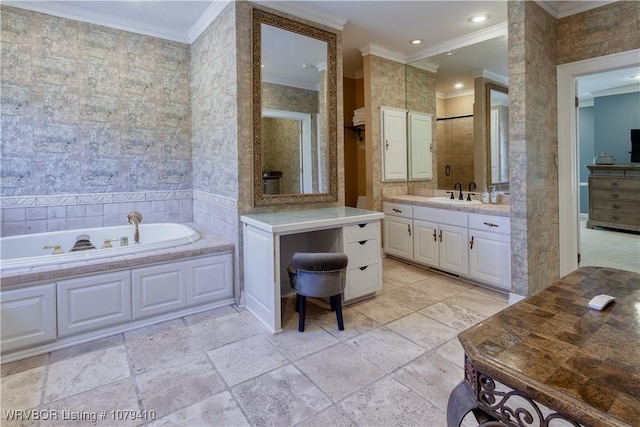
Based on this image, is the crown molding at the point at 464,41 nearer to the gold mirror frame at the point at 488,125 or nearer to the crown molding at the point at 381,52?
the crown molding at the point at 381,52

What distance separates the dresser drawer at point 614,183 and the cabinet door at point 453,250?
4.60 metres

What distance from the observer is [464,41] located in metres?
3.87

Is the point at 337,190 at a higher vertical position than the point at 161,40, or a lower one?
lower

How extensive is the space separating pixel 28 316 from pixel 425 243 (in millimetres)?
3539

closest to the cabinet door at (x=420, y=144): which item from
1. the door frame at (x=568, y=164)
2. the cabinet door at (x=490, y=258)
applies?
the cabinet door at (x=490, y=258)

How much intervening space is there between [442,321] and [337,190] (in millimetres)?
1578

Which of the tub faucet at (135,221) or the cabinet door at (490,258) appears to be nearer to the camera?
the cabinet door at (490,258)

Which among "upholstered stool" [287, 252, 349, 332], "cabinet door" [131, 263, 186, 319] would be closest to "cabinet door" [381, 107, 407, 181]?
"upholstered stool" [287, 252, 349, 332]

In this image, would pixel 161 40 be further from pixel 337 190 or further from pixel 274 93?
pixel 337 190

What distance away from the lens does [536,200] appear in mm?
2926

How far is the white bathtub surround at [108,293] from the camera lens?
219 cm

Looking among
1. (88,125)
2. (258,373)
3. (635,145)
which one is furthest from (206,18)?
(635,145)

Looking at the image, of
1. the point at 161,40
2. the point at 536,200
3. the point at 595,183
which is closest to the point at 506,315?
the point at 536,200

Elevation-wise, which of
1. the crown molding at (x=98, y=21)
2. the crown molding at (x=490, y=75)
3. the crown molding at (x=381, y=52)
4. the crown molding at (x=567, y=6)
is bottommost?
the crown molding at (x=490, y=75)
